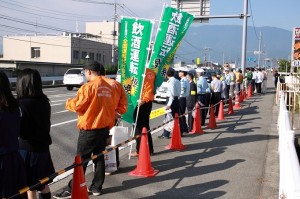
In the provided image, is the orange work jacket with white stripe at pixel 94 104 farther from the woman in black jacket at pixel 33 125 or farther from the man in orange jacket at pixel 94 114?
the woman in black jacket at pixel 33 125

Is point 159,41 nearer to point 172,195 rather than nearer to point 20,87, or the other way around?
point 172,195

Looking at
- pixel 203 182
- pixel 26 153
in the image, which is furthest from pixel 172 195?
pixel 26 153

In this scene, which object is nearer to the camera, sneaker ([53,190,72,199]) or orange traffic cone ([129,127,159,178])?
sneaker ([53,190,72,199])

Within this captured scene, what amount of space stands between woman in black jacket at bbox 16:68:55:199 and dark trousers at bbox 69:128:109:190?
1.00m

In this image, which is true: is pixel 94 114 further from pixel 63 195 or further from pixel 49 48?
pixel 49 48

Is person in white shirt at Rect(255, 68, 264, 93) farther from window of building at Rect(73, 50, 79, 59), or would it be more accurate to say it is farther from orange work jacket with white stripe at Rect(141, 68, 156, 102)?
window of building at Rect(73, 50, 79, 59)

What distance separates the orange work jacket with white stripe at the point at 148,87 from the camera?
7.42 m

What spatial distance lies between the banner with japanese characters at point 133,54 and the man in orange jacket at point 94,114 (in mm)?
2189

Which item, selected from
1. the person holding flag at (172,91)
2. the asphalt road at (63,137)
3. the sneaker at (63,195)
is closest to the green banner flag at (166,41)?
the person holding flag at (172,91)

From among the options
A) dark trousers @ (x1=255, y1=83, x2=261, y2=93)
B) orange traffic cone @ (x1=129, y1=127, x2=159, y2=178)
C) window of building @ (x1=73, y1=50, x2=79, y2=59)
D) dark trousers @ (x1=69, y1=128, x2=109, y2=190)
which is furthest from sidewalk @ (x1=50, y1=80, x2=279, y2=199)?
window of building @ (x1=73, y1=50, x2=79, y2=59)

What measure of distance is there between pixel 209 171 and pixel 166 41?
2.98m

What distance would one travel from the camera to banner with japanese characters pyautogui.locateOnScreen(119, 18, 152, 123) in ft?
24.0

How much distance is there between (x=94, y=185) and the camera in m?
5.30

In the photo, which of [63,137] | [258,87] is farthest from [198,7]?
[63,137]
